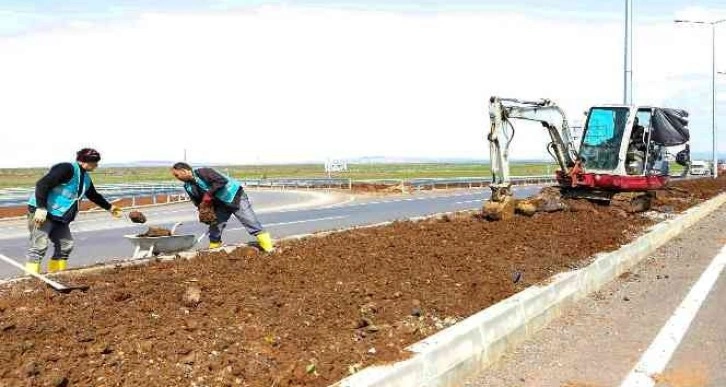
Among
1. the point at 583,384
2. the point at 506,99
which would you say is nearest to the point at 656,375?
the point at 583,384

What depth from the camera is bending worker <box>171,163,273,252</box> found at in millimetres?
9383

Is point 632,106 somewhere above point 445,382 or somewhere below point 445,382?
above

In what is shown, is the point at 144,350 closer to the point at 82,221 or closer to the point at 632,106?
the point at 632,106

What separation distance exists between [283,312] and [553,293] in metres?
3.04

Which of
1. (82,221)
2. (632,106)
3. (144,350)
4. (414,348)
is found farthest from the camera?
(82,221)

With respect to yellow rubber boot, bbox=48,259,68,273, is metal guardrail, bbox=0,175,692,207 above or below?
below

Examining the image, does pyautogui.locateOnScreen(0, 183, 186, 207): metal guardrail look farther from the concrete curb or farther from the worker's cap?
the concrete curb

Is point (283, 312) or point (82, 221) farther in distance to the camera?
point (82, 221)

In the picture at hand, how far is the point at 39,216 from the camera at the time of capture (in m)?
7.73

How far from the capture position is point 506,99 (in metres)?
15.8

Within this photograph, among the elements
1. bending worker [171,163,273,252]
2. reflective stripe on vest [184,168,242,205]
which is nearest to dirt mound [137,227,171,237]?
bending worker [171,163,273,252]

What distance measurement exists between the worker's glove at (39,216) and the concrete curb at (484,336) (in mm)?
4458

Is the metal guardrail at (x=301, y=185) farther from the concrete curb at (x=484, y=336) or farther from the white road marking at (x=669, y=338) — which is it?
the white road marking at (x=669, y=338)

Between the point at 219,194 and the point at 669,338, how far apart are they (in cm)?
547
